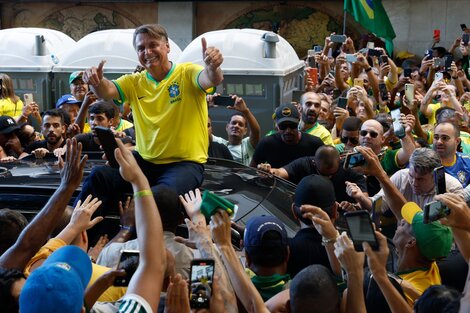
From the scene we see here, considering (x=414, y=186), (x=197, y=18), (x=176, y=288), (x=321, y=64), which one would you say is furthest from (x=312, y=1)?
(x=176, y=288)

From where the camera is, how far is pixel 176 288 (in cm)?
296

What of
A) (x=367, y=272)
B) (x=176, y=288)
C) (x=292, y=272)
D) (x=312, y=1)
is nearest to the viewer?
(x=176, y=288)

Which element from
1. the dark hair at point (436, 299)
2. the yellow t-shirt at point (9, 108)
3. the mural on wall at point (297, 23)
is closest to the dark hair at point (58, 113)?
the yellow t-shirt at point (9, 108)

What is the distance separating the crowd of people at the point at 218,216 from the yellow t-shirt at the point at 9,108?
91 cm

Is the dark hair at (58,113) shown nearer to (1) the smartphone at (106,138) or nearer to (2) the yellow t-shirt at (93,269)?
(1) the smartphone at (106,138)

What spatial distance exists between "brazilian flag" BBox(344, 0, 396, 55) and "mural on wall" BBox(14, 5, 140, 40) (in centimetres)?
998

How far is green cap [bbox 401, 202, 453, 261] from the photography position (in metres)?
3.99

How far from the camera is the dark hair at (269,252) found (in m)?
3.82

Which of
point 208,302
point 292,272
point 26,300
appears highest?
point 26,300

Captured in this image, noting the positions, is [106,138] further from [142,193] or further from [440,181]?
[440,181]

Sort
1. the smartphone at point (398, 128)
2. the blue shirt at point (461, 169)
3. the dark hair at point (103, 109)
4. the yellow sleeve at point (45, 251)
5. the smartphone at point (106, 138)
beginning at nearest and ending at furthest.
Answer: the yellow sleeve at point (45, 251) < the smartphone at point (106, 138) < the blue shirt at point (461, 169) < the smartphone at point (398, 128) < the dark hair at point (103, 109)

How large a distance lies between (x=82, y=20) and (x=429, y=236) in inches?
758

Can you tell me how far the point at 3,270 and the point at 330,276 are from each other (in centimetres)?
136

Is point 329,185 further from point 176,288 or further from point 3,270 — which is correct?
point 3,270
